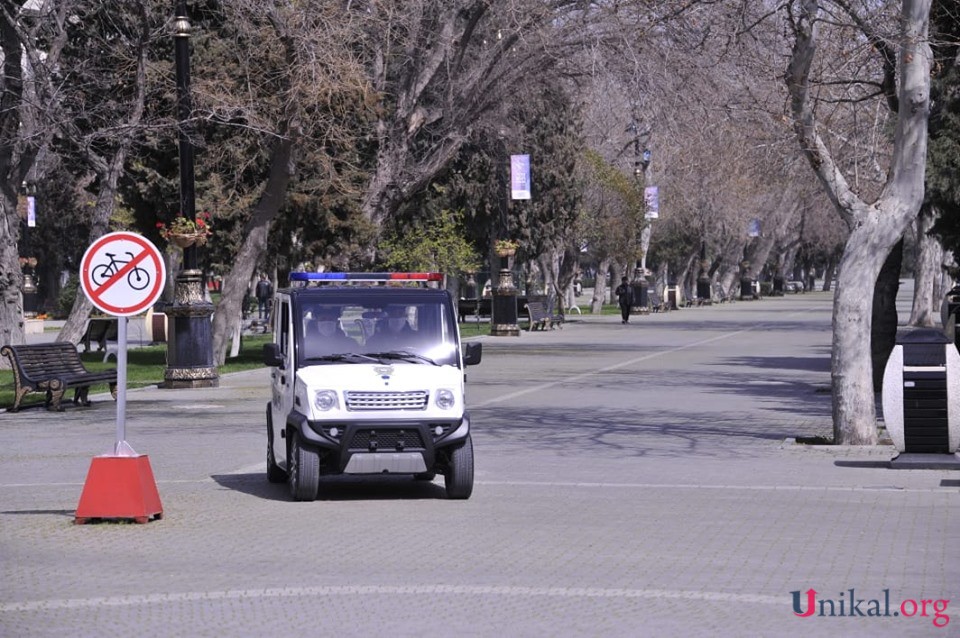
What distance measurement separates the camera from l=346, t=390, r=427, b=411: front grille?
1338 cm

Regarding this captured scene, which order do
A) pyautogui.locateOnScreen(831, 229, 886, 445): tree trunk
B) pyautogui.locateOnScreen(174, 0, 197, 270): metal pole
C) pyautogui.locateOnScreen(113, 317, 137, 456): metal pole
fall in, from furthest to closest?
pyautogui.locateOnScreen(174, 0, 197, 270): metal pole < pyautogui.locateOnScreen(831, 229, 886, 445): tree trunk < pyautogui.locateOnScreen(113, 317, 137, 456): metal pole

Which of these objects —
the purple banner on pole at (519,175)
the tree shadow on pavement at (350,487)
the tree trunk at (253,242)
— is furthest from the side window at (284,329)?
the purple banner on pole at (519,175)

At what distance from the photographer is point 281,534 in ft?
38.5

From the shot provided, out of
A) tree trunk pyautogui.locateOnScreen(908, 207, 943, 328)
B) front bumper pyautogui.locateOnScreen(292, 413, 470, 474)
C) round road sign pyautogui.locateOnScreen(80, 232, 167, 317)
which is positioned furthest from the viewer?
tree trunk pyautogui.locateOnScreen(908, 207, 943, 328)

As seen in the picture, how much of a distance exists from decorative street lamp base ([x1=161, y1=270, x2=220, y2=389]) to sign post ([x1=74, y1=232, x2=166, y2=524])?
48.5ft

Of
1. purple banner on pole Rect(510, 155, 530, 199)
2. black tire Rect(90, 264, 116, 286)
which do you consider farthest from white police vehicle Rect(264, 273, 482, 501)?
purple banner on pole Rect(510, 155, 530, 199)

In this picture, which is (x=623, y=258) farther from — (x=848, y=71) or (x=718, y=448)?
(x=718, y=448)

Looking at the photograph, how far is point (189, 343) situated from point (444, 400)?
587 inches

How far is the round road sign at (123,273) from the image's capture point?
12555 mm

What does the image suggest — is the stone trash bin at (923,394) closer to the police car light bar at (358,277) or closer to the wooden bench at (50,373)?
the police car light bar at (358,277)

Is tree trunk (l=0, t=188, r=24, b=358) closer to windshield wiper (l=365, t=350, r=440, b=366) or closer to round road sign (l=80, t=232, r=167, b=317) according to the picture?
windshield wiper (l=365, t=350, r=440, b=366)

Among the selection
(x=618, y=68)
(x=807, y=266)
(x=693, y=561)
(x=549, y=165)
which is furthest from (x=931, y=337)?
(x=807, y=266)

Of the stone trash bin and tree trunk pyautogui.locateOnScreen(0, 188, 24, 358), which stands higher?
tree trunk pyautogui.locateOnScreen(0, 188, 24, 358)

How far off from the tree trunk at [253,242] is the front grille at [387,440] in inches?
738
